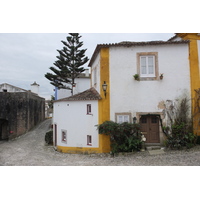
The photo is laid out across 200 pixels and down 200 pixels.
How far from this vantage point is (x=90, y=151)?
1045 cm

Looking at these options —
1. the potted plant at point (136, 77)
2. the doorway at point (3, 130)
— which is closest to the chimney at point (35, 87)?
the doorway at point (3, 130)

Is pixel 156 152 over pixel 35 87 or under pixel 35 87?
under

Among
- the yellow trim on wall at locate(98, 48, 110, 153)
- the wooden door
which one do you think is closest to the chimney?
the yellow trim on wall at locate(98, 48, 110, 153)

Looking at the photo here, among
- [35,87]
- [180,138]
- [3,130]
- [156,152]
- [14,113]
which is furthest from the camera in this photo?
[35,87]

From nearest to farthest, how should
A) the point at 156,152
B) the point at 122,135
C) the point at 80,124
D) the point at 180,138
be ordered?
1. the point at 156,152
2. the point at 180,138
3. the point at 122,135
4. the point at 80,124

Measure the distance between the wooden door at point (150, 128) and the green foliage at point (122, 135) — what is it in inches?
28.7

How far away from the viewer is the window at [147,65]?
10.2 metres

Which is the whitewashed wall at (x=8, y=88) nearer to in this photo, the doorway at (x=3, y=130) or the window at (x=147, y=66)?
the doorway at (x=3, y=130)

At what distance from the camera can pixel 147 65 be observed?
1027 centimetres

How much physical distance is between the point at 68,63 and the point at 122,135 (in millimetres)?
13856

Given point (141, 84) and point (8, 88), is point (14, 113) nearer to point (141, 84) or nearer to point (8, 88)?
point (8, 88)

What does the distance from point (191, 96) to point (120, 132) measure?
464 cm

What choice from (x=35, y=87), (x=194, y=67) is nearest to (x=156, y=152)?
(x=194, y=67)

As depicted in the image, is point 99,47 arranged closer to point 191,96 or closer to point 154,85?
point 154,85
